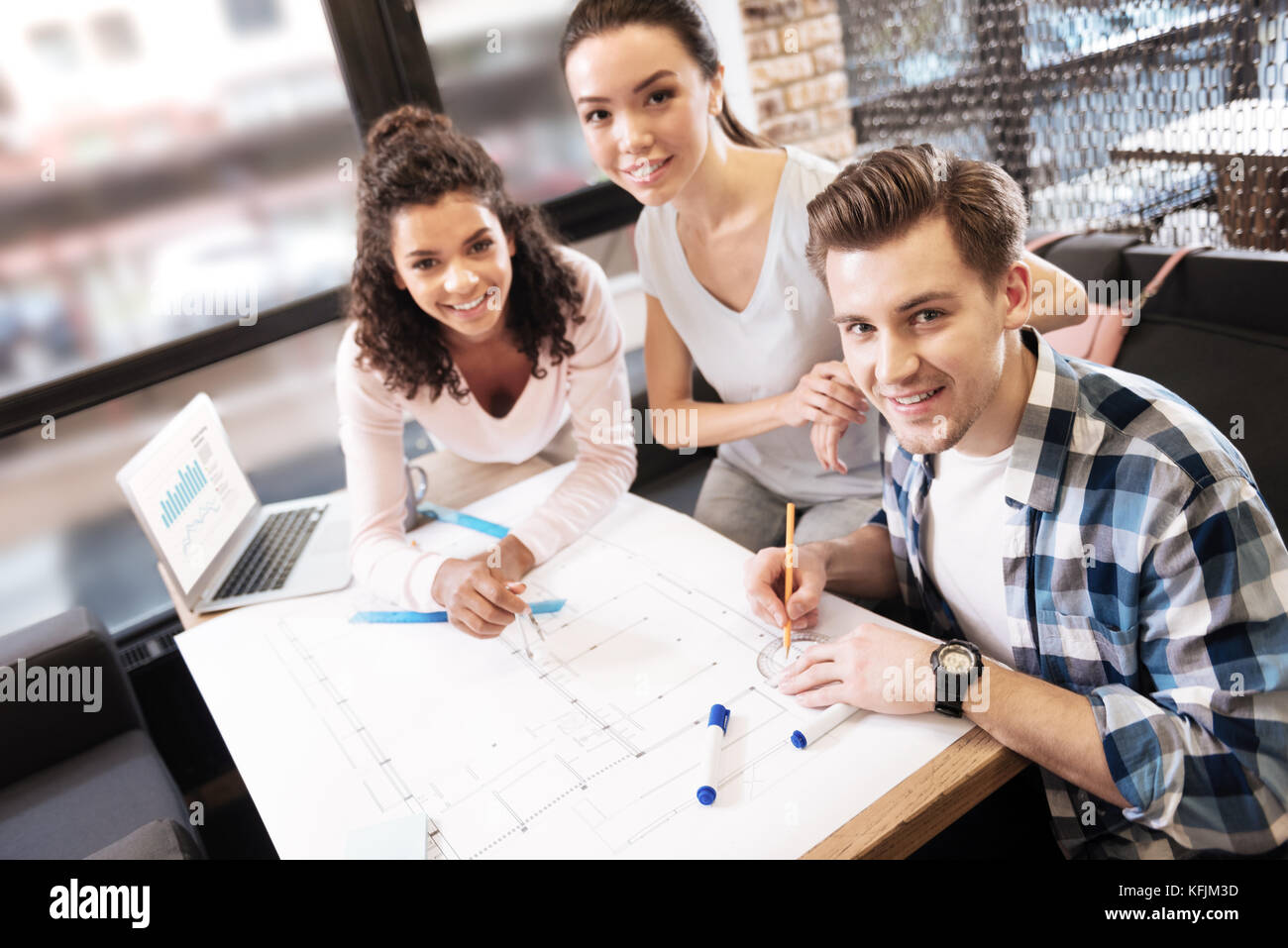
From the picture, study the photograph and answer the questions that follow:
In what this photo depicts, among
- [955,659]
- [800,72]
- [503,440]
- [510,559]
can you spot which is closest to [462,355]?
[503,440]

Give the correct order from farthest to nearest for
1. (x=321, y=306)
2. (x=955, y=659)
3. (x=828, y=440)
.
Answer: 1. (x=321, y=306)
2. (x=828, y=440)
3. (x=955, y=659)

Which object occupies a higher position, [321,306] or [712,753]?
[321,306]

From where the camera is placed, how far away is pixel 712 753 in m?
1.11

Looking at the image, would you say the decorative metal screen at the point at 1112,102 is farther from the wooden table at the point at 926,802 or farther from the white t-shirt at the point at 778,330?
the wooden table at the point at 926,802

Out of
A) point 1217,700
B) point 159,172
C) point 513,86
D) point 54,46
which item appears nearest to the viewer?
point 1217,700

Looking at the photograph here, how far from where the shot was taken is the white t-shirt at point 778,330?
1.76 meters

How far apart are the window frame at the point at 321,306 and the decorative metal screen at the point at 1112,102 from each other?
3.88 ft

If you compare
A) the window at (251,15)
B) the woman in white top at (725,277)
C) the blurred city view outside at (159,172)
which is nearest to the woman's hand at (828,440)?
the woman in white top at (725,277)

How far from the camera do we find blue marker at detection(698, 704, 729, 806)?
3.45 ft

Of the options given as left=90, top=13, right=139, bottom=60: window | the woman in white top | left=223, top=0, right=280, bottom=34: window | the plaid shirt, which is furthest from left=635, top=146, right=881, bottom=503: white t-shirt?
left=90, top=13, right=139, bottom=60: window

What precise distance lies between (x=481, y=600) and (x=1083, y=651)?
85 cm

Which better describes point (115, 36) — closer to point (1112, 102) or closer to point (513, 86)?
point (513, 86)
